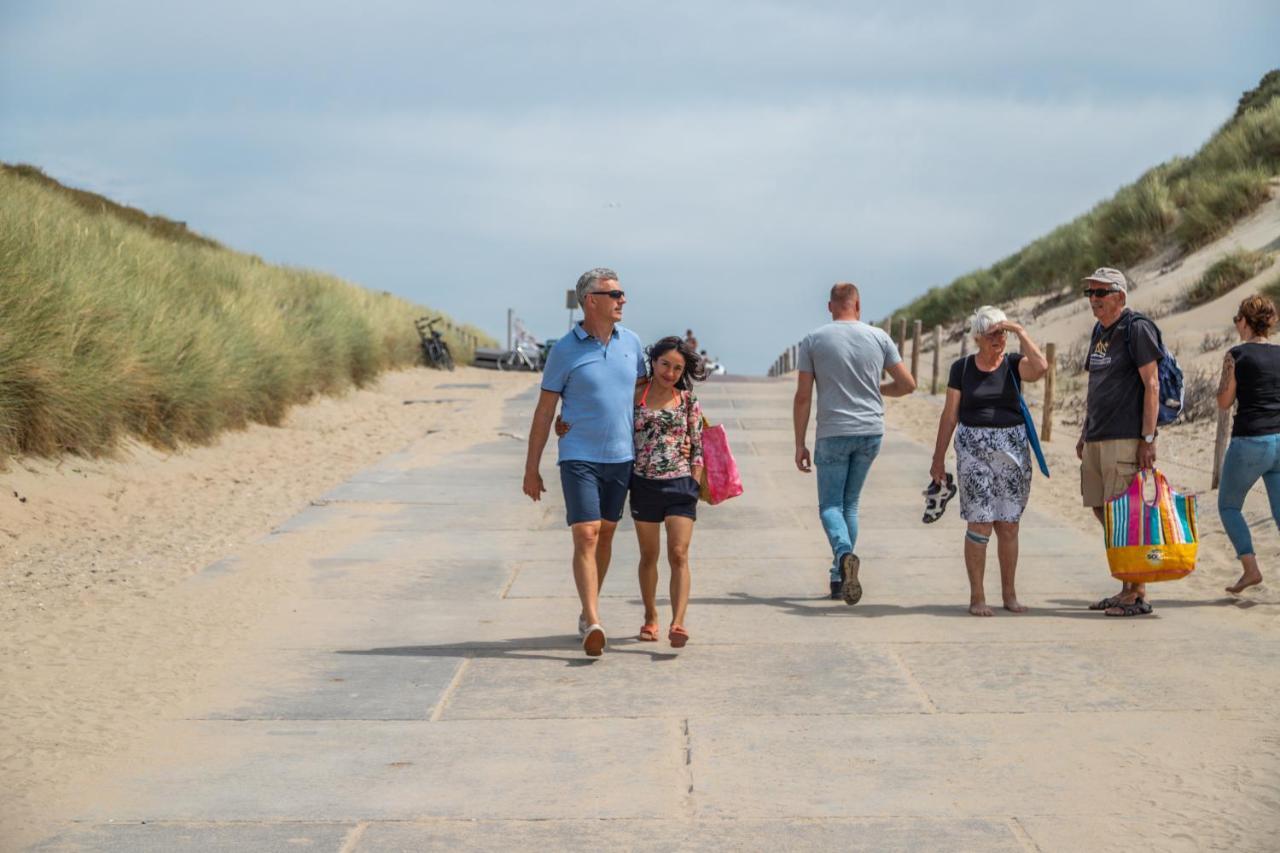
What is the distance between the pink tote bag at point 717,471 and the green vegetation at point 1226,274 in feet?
73.9

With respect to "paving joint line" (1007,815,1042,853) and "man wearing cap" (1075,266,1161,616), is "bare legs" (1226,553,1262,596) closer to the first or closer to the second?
"man wearing cap" (1075,266,1161,616)

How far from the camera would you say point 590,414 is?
706 cm

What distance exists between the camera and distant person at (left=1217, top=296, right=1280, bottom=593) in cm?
846

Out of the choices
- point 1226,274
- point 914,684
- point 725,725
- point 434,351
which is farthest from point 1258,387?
point 434,351

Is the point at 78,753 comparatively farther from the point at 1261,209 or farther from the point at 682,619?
the point at 1261,209

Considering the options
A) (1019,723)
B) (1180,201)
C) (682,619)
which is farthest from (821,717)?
(1180,201)

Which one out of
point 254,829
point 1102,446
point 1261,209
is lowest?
point 254,829

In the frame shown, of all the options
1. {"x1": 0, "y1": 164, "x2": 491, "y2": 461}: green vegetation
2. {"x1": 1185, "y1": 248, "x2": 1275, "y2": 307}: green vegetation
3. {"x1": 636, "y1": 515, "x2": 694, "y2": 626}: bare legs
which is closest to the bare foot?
{"x1": 636, "y1": 515, "x2": 694, "y2": 626}: bare legs

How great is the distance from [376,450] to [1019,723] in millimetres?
13568

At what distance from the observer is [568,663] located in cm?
718

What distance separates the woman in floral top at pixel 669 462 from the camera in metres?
7.21

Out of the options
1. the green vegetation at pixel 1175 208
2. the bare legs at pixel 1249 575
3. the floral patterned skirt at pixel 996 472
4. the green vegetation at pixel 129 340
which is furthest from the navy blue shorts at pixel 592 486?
the green vegetation at pixel 1175 208

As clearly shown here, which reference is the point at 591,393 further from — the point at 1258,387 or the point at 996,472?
the point at 1258,387

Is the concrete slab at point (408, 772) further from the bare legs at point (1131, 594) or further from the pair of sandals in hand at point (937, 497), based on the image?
the bare legs at point (1131, 594)
